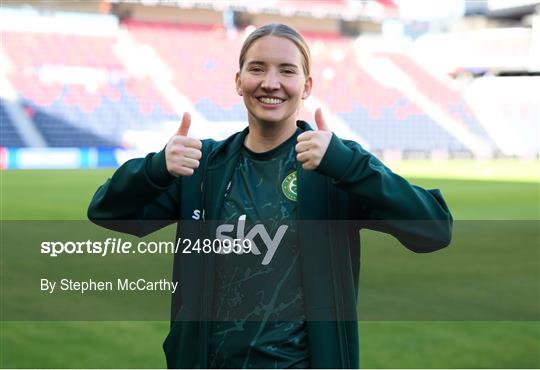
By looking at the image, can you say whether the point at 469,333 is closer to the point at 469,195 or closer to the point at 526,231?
the point at 526,231

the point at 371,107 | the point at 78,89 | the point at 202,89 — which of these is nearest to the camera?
the point at 78,89

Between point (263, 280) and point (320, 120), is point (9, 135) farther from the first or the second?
point (263, 280)

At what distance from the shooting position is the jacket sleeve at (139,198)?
222 centimetres

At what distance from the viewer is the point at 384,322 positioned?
19.4ft

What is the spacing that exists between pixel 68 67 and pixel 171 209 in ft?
104

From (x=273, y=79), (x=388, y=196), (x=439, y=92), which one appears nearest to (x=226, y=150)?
(x=273, y=79)

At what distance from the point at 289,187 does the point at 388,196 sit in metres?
0.29

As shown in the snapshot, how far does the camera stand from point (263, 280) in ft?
7.08

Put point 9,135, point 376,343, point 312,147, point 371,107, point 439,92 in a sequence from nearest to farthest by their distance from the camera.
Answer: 1. point 312,147
2. point 376,343
3. point 9,135
4. point 371,107
5. point 439,92

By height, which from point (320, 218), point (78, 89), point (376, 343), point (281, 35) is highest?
point (78, 89)

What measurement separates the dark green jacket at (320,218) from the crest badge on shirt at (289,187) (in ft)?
0.11

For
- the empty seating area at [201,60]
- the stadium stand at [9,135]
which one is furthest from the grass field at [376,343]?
the empty seating area at [201,60]

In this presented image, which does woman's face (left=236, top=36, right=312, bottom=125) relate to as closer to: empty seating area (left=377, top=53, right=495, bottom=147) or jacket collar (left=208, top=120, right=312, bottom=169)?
jacket collar (left=208, top=120, right=312, bottom=169)

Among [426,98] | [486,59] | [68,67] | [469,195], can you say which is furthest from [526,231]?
[486,59]
